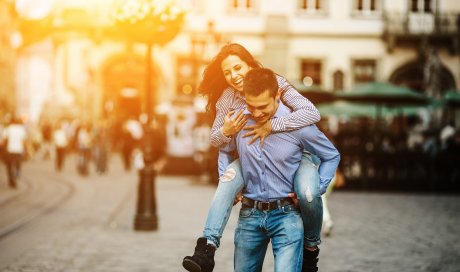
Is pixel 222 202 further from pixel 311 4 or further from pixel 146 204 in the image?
pixel 311 4

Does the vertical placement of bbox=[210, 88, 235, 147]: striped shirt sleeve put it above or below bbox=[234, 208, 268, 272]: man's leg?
above

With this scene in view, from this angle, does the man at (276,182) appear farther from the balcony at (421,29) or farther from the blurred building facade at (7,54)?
the blurred building facade at (7,54)

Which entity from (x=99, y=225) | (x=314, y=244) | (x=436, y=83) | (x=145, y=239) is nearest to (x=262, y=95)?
(x=314, y=244)

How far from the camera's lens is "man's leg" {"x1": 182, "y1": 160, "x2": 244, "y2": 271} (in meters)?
4.61

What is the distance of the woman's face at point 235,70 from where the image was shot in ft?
16.8

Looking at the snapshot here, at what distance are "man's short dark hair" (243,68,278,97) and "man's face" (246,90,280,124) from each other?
0.03m

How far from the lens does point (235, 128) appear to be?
5035 mm

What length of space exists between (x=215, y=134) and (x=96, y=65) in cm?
3633

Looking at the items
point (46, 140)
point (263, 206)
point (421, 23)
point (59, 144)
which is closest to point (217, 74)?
point (263, 206)

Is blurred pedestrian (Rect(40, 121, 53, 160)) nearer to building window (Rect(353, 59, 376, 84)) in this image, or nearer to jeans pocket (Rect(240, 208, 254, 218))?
building window (Rect(353, 59, 376, 84))

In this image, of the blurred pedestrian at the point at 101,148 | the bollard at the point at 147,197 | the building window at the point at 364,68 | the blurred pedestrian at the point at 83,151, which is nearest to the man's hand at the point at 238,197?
the bollard at the point at 147,197

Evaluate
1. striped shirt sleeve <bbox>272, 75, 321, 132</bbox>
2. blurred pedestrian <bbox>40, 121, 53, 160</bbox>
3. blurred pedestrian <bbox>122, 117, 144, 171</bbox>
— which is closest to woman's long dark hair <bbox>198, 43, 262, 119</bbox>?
striped shirt sleeve <bbox>272, 75, 321, 132</bbox>

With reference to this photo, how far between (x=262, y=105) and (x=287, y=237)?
2.41ft

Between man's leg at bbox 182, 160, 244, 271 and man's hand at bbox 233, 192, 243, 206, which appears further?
man's hand at bbox 233, 192, 243, 206
